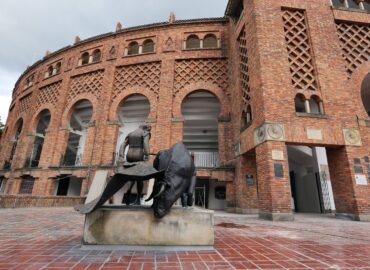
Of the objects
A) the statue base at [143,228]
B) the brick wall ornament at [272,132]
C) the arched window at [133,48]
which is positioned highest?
the arched window at [133,48]

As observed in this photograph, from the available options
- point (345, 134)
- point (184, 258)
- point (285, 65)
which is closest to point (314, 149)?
point (345, 134)

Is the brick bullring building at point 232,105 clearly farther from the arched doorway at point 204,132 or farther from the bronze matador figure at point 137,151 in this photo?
the bronze matador figure at point 137,151

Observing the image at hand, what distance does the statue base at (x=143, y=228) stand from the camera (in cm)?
289

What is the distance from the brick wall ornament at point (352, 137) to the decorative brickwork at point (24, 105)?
1955 centimetres

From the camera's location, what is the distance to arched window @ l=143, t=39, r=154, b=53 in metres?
13.9

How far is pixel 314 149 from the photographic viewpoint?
1045cm

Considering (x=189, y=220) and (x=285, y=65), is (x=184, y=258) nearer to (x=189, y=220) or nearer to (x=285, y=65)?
(x=189, y=220)

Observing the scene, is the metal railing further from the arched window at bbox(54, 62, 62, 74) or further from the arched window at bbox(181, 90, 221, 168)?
the arched window at bbox(181, 90, 221, 168)

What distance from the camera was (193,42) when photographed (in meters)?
13.5

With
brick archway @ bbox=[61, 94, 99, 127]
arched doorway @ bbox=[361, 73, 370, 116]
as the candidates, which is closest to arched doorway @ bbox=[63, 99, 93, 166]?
brick archway @ bbox=[61, 94, 99, 127]

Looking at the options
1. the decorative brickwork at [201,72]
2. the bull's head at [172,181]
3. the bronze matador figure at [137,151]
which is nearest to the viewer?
the bull's head at [172,181]

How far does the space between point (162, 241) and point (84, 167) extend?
32.6 ft

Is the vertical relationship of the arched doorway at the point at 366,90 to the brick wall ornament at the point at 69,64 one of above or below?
below

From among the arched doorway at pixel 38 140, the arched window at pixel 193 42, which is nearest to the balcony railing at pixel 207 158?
the arched window at pixel 193 42
